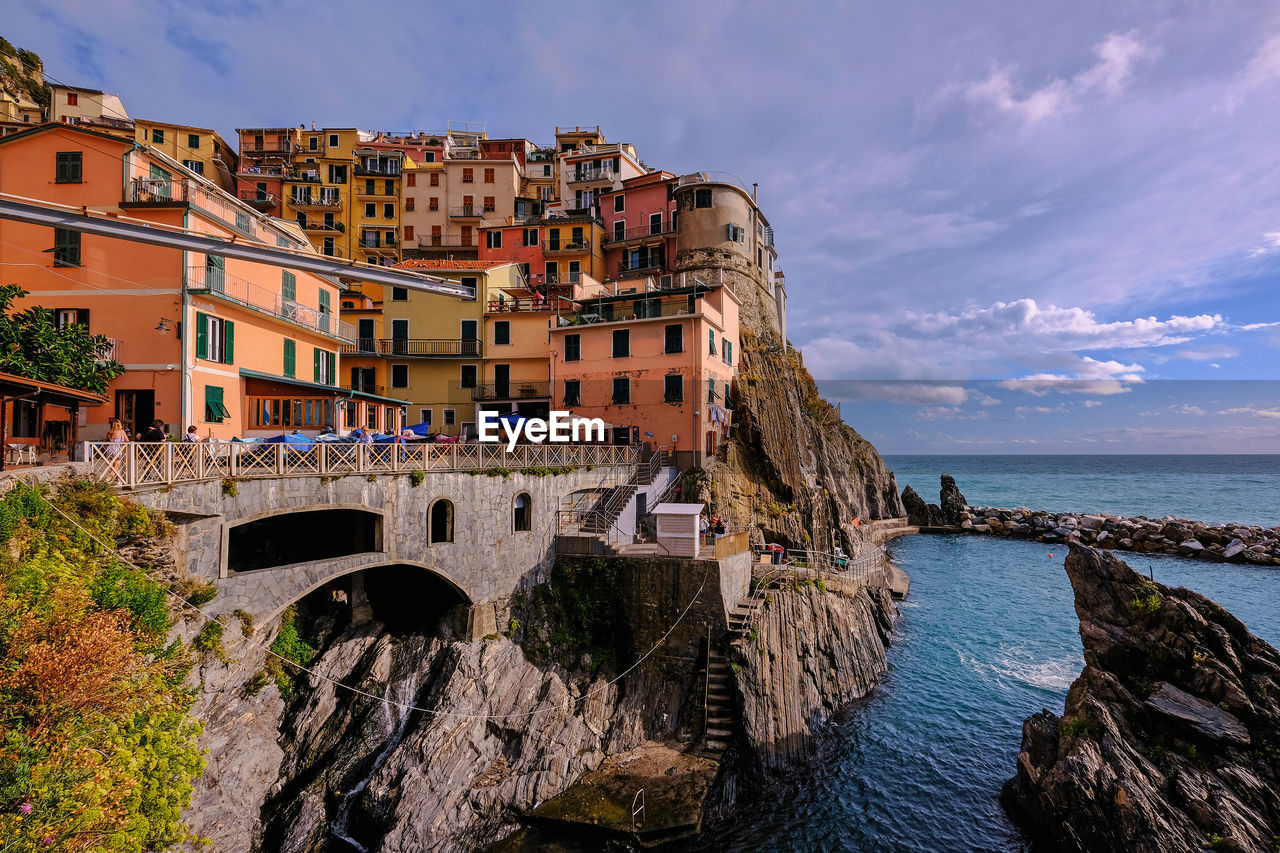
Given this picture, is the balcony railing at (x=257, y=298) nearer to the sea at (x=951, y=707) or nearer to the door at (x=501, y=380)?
the door at (x=501, y=380)

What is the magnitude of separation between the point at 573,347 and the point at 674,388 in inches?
317

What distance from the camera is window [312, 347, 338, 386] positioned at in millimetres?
32625

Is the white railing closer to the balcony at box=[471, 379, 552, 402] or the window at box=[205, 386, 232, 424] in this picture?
the window at box=[205, 386, 232, 424]

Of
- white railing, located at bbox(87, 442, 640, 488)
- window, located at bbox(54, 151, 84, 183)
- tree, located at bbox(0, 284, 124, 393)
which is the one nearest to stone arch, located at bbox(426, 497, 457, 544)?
white railing, located at bbox(87, 442, 640, 488)

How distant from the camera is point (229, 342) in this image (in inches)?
1009

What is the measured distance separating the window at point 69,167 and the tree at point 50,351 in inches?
224

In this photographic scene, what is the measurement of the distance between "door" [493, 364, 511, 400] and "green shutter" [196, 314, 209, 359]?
68.3 feet

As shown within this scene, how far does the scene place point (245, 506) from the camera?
17391mm

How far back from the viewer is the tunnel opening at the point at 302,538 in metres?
22.2

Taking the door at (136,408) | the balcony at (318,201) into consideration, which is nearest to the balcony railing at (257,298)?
the door at (136,408)

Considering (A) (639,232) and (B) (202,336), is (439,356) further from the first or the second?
(A) (639,232)

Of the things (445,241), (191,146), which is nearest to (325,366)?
(445,241)

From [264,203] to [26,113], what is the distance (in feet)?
68.6

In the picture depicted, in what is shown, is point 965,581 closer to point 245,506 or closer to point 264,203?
point 245,506
